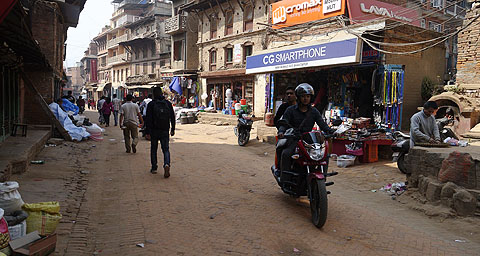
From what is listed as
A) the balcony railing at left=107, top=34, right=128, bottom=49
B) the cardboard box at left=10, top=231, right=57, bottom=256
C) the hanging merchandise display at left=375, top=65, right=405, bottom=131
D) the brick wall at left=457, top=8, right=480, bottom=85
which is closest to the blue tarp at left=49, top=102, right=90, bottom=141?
the cardboard box at left=10, top=231, right=57, bottom=256

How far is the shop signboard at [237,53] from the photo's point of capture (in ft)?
80.7

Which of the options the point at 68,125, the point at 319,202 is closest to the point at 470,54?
the point at 319,202

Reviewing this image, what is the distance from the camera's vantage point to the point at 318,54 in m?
13.0

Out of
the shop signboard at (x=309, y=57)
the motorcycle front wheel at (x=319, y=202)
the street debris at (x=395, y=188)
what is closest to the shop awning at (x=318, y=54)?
the shop signboard at (x=309, y=57)

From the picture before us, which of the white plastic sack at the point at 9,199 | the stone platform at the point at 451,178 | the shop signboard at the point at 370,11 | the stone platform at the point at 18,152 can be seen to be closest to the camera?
the white plastic sack at the point at 9,199

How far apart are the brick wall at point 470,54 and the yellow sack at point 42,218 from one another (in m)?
13.5

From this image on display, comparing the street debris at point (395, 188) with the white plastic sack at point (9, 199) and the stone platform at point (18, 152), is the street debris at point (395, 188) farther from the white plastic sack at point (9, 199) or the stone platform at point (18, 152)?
the stone platform at point (18, 152)

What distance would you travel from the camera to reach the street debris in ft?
22.7

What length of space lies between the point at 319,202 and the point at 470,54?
11.2m

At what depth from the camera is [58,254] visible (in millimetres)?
3547

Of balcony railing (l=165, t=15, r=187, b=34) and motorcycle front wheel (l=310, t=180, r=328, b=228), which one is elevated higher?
balcony railing (l=165, t=15, r=187, b=34)

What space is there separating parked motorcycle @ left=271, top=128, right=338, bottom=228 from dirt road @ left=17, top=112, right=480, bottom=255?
12.1 inches

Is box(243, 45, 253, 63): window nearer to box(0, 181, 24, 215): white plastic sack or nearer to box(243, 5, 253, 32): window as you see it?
box(243, 5, 253, 32): window

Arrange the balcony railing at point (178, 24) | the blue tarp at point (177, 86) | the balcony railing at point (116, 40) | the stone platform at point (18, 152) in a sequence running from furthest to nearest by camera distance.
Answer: the balcony railing at point (116, 40) < the balcony railing at point (178, 24) < the blue tarp at point (177, 86) < the stone platform at point (18, 152)
